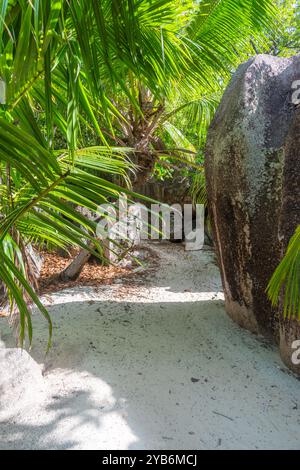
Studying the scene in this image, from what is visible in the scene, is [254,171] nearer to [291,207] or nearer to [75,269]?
[291,207]

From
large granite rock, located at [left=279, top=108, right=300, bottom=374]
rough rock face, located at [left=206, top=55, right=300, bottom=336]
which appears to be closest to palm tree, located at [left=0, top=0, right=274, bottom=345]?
rough rock face, located at [left=206, top=55, right=300, bottom=336]

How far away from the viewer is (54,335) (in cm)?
272

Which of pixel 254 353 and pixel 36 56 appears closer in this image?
pixel 36 56

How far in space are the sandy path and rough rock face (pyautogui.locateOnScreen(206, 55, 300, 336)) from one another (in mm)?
430

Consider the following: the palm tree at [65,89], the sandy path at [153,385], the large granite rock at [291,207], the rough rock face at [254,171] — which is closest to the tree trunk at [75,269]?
the sandy path at [153,385]

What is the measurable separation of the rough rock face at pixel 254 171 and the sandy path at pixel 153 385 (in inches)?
16.9

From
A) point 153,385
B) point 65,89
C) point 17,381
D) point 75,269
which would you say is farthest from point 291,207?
point 75,269

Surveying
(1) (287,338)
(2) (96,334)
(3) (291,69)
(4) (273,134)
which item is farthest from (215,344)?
(3) (291,69)

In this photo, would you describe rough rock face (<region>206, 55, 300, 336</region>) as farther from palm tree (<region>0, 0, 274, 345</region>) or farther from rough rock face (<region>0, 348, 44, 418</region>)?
rough rock face (<region>0, 348, 44, 418</region>)

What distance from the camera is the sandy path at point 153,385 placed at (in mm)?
1747

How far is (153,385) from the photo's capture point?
7.14 feet

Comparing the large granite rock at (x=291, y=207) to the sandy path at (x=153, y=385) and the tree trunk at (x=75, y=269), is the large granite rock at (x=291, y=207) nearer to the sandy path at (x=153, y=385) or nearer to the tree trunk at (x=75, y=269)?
the sandy path at (x=153, y=385)

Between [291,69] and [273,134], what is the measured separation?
0.58m
